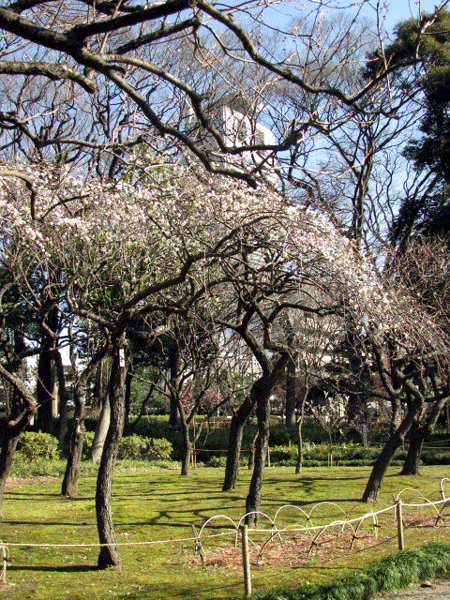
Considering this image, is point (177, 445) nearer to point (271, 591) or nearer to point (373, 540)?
point (373, 540)

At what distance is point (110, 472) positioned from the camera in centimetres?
641

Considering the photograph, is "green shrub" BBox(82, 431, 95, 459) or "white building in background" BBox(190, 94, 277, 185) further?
"green shrub" BBox(82, 431, 95, 459)

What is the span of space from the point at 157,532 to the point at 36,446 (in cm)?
985

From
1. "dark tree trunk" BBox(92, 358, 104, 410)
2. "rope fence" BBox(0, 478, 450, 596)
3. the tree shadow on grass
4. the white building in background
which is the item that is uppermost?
the white building in background

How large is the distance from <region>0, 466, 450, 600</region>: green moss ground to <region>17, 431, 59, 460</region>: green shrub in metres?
2.70

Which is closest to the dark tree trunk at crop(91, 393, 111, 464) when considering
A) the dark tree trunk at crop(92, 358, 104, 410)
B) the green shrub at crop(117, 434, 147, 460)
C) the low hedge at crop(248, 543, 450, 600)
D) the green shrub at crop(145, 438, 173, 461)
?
the dark tree trunk at crop(92, 358, 104, 410)

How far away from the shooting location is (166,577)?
236 inches

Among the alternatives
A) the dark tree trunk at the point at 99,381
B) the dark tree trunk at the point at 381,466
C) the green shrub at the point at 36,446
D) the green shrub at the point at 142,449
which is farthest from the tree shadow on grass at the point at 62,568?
the green shrub at the point at 142,449

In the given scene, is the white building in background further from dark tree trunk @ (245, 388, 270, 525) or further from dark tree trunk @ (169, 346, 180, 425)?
dark tree trunk @ (169, 346, 180, 425)

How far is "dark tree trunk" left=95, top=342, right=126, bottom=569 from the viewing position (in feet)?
20.2

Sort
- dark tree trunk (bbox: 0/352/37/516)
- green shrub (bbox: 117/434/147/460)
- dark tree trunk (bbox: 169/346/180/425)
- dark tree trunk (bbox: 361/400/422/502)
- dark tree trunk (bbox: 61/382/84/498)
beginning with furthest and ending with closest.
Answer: green shrub (bbox: 117/434/147/460), dark tree trunk (bbox: 169/346/180/425), dark tree trunk (bbox: 61/382/84/498), dark tree trunk (bbox: 361/400/422/502), dark tree trunk (bbox: 0/352/37/516)

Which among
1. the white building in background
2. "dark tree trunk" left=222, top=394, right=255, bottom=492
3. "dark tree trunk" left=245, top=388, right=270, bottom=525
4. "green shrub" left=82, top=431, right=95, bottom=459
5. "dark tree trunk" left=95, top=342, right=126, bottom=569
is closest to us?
the white building in background

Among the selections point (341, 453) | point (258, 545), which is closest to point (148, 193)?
point (258, 545)

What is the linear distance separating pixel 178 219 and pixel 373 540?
537 centimetres
